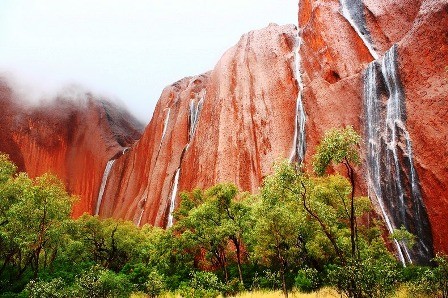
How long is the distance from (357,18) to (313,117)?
12796mm

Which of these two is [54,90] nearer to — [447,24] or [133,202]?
[133,202]

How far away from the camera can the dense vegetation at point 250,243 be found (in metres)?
14.4

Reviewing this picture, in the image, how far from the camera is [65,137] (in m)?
83.1

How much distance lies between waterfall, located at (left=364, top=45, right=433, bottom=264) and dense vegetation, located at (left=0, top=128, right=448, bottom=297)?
2.02m

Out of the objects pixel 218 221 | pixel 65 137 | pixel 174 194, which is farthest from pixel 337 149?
pixel 65 137

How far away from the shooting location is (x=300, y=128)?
38.6 m

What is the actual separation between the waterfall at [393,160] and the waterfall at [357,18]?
714 centimetres

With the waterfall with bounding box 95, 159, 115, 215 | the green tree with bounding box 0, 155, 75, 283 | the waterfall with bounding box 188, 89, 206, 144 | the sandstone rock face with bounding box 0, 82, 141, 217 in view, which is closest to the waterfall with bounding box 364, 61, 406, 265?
the green tree with bounding box 0, 155, 75, 283

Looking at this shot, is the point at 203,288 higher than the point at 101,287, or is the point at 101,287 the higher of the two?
the point at 101,287

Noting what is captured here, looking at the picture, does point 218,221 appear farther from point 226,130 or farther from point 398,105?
point 226,130

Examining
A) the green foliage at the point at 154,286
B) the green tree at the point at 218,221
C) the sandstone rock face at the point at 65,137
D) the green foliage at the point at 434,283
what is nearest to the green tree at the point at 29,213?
the green foliage at the point at 154,286

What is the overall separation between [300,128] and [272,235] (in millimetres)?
21432

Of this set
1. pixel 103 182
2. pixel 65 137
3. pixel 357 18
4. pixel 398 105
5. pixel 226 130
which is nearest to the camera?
pixel 398 105

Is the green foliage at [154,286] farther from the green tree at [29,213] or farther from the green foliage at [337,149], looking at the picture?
the green foliage at [337,149]
